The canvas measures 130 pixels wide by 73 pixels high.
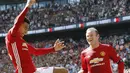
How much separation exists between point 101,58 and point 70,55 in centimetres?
2323

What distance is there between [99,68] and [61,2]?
3186 cm

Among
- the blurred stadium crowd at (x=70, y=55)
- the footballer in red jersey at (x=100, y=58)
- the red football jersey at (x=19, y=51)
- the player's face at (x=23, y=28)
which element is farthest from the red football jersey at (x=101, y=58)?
the blurred stadium crowd at (x=70, y=55)

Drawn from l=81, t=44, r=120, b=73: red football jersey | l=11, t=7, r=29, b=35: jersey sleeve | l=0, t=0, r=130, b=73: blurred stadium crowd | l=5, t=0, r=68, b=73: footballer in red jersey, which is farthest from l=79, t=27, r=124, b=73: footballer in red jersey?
l=0, t=0, r=130, b=73: blurred stadium crowd

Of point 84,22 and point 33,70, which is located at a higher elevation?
point 33,70

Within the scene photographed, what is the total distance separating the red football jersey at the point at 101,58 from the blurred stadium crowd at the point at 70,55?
57.0 feet

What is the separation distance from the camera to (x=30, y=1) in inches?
215

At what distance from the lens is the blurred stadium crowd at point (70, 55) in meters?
26.0

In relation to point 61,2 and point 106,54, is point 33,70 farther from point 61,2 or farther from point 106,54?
point 61,2

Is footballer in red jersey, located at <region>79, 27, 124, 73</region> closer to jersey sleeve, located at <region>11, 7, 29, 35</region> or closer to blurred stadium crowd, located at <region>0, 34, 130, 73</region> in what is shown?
jersey sleeve, located at <region>11, 7, 29, 35</region>

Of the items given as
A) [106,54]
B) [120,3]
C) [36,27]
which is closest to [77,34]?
[36,27]

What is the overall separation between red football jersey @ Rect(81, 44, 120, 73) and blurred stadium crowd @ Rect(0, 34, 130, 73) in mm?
17385

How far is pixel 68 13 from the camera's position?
35.0 metres

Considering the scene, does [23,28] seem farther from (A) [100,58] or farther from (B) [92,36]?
(A) [100,58]

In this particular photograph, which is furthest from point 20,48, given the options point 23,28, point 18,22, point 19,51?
point 18,22
